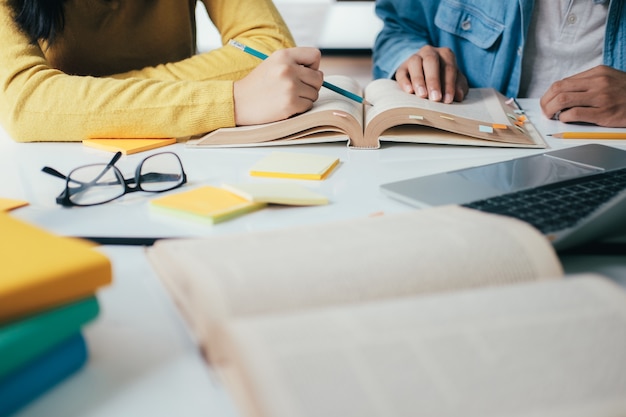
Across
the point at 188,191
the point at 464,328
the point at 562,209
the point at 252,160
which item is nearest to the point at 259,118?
the point at 252,160

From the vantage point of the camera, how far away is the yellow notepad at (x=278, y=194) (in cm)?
64

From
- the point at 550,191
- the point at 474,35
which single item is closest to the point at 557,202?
the point at 550,191

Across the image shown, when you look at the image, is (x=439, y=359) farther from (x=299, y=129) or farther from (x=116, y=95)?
(x=116, y=95)

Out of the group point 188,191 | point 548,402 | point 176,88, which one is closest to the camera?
point 548,402

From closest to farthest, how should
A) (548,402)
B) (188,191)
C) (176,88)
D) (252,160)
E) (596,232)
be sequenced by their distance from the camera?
(548,402)
(596,232)
(188,191)
(252,160)
(176,88)

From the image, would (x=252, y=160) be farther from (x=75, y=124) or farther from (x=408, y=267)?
(x=408, y=267)

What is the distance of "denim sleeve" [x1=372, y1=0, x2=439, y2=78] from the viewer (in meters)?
1.46

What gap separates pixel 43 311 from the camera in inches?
13.6

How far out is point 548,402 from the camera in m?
0.29

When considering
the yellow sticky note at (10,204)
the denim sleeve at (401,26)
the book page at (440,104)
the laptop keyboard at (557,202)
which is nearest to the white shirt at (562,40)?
the denim sleeve at (401,26)

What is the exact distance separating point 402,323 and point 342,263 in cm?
9

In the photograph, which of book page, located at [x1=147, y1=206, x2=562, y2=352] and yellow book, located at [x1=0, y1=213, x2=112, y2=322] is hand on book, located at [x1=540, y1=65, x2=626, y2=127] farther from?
yellow book, located at [x1=0, y1=213, x2=112, y2=322]

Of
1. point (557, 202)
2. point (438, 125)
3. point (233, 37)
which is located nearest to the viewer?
point (557, 202)

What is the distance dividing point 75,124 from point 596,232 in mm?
759
